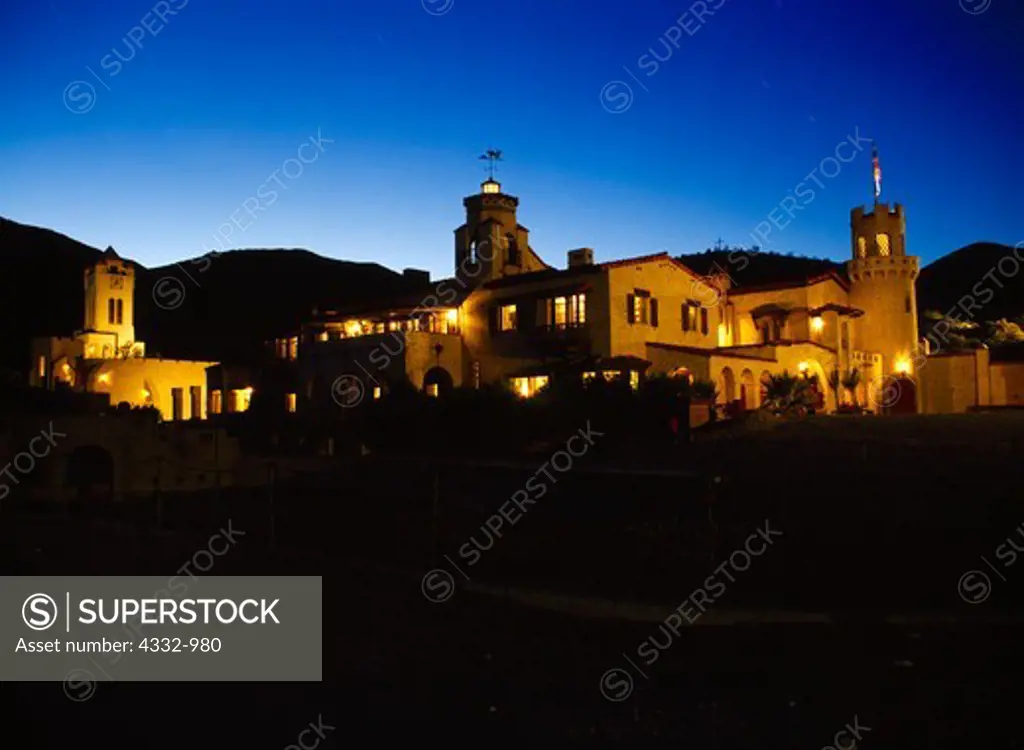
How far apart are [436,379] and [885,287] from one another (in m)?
22.5

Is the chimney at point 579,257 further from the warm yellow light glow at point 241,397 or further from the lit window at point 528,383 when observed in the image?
the warm yellow light glow at point 241,397

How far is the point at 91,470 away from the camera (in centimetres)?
2477

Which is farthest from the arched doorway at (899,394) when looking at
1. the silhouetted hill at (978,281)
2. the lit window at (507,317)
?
the silhouetted hill at (978,281)

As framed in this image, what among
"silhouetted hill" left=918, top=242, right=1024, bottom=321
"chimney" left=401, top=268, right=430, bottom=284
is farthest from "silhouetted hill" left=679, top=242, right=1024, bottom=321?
"chimney" left=401, top=268, right=430, bottom=284

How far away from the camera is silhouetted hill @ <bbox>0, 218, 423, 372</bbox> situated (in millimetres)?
72625

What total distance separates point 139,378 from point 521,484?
109 feet

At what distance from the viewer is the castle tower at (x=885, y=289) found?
38.9 metres

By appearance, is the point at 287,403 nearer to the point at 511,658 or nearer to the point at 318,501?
the point at 318,501

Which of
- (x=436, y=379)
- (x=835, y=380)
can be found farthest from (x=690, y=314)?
(x=436, y=379)

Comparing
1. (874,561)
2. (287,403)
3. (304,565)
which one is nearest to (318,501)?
(304,565)

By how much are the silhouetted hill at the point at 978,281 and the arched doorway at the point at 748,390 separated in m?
30.8

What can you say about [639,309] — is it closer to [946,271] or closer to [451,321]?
[451,321]

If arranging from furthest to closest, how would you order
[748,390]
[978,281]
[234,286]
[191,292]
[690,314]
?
[234,286]
[191,292]
[978,281]
[690,314]
[748,390]

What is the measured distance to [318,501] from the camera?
2055cm
